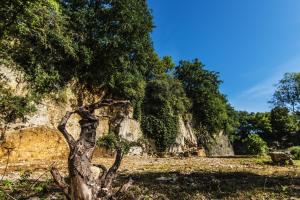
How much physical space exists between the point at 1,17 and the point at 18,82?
295 inches

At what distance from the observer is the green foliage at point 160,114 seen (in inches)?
1160

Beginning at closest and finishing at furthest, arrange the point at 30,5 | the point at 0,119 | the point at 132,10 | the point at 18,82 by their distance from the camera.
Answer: the point at 30,5
the point at 0,119
the point at 18,82
the point at 132,10

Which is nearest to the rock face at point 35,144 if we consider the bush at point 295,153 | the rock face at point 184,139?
the rock face at point 184,139

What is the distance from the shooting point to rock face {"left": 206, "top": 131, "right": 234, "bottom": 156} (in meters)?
43.2

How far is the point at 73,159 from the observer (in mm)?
3490

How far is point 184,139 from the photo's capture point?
3600 cm

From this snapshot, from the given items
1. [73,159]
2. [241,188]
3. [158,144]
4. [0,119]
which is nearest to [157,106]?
[158,144]

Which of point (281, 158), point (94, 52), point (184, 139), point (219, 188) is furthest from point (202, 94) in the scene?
point (219, 188)

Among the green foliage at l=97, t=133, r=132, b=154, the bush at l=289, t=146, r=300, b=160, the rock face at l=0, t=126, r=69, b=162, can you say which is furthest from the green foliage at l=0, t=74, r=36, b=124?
the bush at l=289, t=146, r=300, b=160

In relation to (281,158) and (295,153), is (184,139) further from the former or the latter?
(281,158)

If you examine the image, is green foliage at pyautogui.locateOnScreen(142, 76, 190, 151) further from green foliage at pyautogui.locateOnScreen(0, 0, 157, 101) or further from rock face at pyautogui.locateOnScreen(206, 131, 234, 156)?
rock face at pyautogui.locateOnScreen(206, 131, 234, 156)

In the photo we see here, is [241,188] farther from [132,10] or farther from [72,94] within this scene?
[132,10]

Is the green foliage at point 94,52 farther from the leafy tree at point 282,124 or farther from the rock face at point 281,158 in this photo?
the leafy tree at point 282,124

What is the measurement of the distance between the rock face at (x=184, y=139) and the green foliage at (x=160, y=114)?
1.41m
